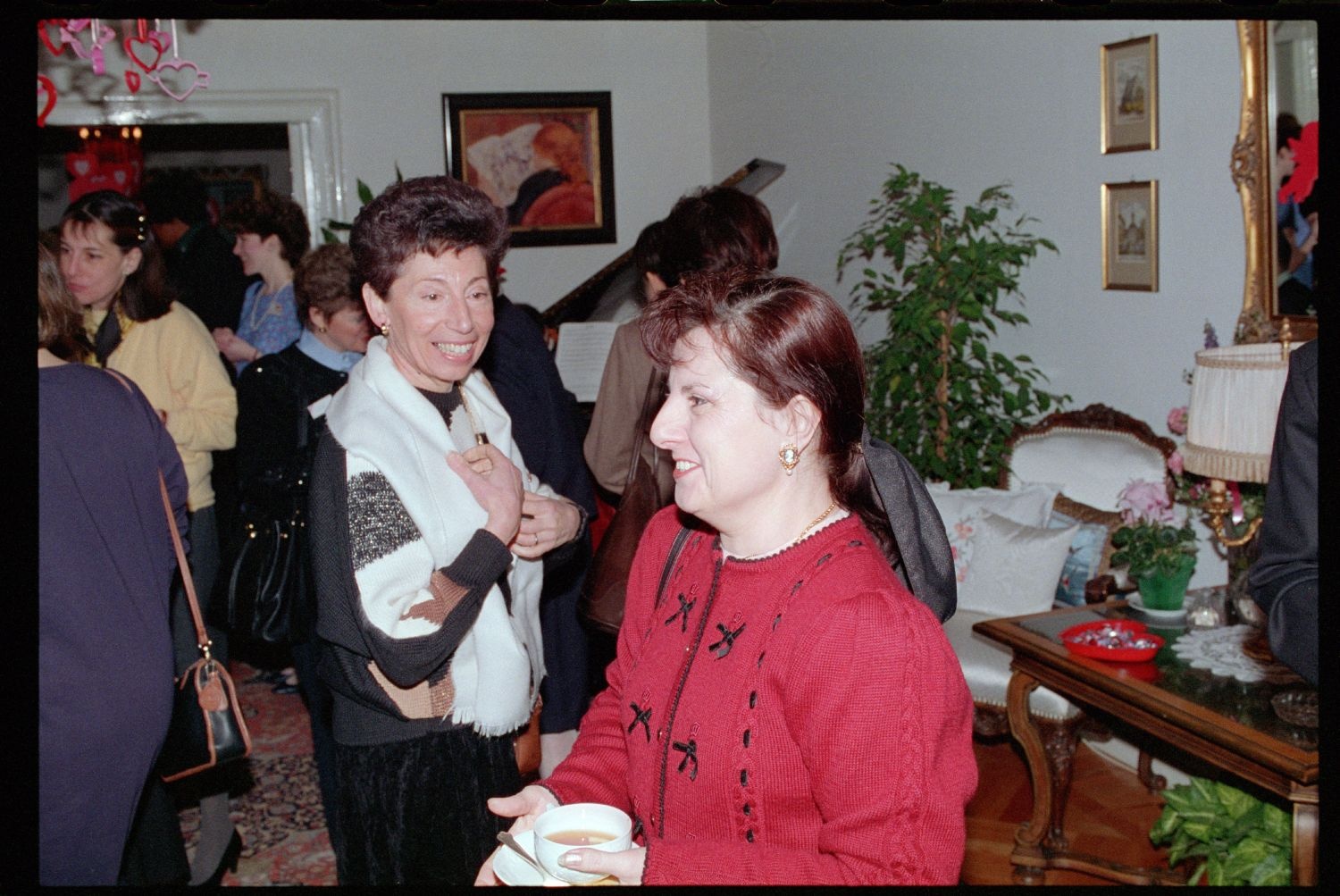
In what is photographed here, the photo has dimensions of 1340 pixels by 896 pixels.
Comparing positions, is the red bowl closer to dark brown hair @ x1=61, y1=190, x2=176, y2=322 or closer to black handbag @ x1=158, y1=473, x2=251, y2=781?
black handbag @ x1=158, y1=473, x2=251, y2=781

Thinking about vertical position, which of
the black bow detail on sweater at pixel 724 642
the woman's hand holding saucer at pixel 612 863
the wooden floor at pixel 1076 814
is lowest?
the wooden floor at pixel 1076 814

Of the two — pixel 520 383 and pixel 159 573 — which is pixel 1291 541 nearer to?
pixel 520 383

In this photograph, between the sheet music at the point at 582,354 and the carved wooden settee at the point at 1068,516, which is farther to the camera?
the sheet music at the point at 582,354

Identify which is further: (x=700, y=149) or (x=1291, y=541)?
(x=700, y=149)

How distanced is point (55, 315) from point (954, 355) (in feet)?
10.7

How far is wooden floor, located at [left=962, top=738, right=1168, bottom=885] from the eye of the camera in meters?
3.61

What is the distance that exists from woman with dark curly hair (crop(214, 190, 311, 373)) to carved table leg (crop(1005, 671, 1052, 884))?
108 inches

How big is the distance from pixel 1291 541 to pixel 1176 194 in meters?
2.46

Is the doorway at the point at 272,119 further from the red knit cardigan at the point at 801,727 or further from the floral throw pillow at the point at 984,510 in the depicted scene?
the red knit cardigan at the point at 801,727

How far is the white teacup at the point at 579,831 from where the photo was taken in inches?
57.6

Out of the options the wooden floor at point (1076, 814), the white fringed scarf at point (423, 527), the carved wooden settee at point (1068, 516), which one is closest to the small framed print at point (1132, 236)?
the carved wooden settee at point (1068, 516)

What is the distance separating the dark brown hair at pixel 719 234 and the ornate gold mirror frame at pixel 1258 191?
170 centimetres

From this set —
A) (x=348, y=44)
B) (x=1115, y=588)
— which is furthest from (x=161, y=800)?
(x=348, y=44)

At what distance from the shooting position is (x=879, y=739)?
4.44 ft
